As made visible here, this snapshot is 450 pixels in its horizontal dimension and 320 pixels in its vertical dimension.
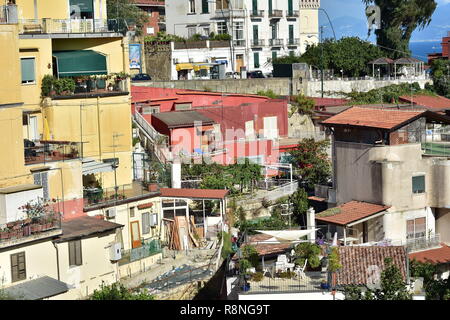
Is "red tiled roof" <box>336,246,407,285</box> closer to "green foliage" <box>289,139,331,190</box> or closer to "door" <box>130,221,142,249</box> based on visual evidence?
"door" <box>130,221,142,249</box>

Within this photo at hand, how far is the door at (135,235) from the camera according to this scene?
19359mm

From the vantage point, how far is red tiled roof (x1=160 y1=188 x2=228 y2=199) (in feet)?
69.9

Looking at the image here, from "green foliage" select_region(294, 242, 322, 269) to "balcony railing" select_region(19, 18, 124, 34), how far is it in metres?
8.25

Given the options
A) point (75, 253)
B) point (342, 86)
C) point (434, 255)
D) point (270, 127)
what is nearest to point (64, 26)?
point (75, 253)

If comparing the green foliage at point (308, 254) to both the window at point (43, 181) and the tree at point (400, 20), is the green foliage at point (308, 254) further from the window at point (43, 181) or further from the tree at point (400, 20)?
the tree at point (400, 20)

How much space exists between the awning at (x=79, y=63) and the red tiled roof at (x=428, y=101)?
1508 centimetres

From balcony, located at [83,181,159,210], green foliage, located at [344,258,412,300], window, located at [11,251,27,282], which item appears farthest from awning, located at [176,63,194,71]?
green foliage, located at [344,258,412,300]

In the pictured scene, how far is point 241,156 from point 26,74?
9987 mm

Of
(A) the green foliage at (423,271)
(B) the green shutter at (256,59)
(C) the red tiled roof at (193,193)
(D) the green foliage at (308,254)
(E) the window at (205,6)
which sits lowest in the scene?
(A) the green foliage at (423,271)

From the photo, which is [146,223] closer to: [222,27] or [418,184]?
[418,184]

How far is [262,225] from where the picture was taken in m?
22.4

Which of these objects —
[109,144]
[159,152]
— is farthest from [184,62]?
[109,144]

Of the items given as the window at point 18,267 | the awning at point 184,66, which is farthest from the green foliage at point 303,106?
the window at point 18,267
